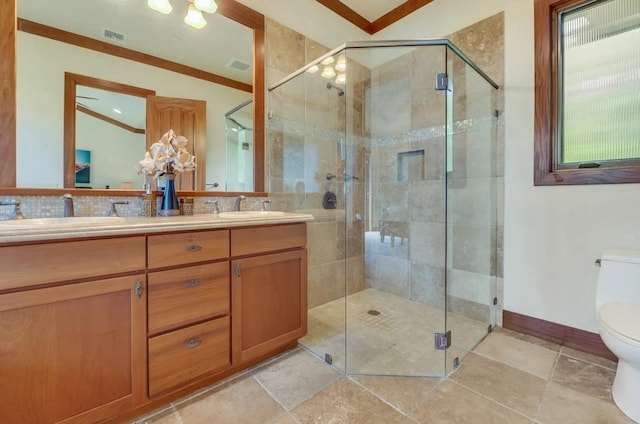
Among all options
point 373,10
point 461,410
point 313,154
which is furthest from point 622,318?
point 373,10

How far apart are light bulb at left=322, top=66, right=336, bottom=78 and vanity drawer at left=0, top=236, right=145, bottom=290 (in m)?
1.86

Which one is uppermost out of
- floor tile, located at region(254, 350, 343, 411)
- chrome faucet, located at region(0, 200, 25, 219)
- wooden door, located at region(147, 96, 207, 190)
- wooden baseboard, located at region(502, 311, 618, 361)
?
wooden door, located at region(147, 96, 207, 190)

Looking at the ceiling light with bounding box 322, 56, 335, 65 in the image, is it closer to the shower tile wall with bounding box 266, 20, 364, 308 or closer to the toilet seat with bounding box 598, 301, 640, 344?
the shower tile wall with bounding box 266, 20, 364, 308

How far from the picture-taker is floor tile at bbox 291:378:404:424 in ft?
4.04

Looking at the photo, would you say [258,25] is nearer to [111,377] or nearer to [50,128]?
[50,128]

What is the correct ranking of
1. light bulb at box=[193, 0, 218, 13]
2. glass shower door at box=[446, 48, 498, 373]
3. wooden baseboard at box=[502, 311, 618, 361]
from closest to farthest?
wooden baseboard at box=[502, 311, 618, 361]
light bulb at box=[193, 0, 218, 13]
glass shower door at box=[446, 48, 498, 373]

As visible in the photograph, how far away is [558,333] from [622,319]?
0.67 meters

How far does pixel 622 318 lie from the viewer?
1.28m

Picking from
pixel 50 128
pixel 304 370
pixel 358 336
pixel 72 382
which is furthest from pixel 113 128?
pixel 358 336

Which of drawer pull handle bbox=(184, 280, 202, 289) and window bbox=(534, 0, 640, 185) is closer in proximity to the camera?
drawer pull handle bbox=(184, 280, 202, 289)

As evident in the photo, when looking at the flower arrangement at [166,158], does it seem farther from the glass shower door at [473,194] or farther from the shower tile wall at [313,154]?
the glass shower door at [473,194]

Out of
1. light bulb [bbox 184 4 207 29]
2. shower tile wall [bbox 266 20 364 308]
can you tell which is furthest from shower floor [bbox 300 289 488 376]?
light bulb [bbox 184 4 207 29]

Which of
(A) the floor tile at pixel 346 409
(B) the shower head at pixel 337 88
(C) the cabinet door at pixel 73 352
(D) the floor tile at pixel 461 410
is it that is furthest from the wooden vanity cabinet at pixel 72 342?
(B) the shower head at pixel 337 88

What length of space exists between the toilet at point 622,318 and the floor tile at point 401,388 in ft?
2.54
